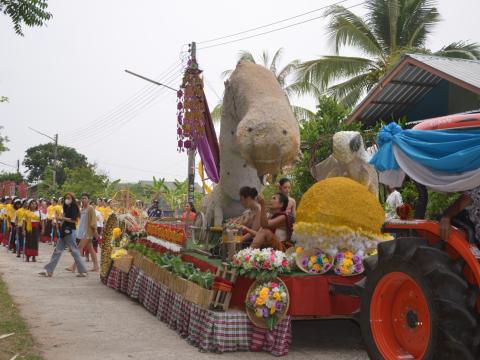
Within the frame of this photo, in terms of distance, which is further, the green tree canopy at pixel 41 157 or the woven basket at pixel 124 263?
the green tree canopy at pixel 41 157

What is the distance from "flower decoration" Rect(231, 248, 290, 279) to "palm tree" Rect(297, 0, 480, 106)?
550 inches

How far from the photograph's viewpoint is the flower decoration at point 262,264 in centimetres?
627

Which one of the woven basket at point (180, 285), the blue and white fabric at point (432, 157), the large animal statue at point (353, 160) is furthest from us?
the large animal statue at point (353, 160)

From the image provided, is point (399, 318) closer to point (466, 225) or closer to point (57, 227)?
point (466, 225)

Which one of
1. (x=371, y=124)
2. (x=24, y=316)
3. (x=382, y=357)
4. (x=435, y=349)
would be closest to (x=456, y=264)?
(x=435, y=349)

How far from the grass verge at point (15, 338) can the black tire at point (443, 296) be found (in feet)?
12.0

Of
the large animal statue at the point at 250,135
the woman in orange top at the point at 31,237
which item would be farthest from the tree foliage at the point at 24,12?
the woman in orange top at the point at 31,237

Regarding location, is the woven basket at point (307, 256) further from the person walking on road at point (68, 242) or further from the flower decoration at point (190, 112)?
the person walking on road at point (68, 242)

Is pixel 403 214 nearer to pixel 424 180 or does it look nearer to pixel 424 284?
pixel 424 180

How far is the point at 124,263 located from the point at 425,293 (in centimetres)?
687

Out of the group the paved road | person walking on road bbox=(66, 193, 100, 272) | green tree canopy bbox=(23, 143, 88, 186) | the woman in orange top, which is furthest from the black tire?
green tree canopy bbox=(23, 143, 88, 186)

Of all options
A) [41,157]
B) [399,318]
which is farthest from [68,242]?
[41,157]

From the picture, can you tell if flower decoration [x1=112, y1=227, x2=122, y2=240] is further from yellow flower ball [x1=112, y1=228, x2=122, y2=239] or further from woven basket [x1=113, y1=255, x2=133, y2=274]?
woven basket [x1=113, y1=255, x2=133, y2=274]

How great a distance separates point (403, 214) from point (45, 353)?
3.81 m
